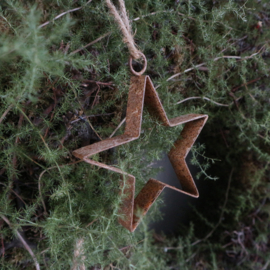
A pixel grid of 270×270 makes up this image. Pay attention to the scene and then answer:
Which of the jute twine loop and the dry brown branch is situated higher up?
the jute twine loop

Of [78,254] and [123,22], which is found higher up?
[123,22]

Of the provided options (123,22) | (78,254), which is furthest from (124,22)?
(78,254)

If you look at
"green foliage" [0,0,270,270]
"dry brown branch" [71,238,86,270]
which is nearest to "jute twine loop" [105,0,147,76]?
"green foliage" [0,0,270,270]

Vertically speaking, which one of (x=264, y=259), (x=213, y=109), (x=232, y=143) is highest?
(x=213, y=109)

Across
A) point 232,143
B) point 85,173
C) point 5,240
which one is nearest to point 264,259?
point 232,143

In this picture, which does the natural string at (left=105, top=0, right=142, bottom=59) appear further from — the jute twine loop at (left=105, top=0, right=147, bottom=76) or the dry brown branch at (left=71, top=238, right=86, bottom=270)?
the dry brown branch at (left=71, top=238, right=86, bottom=270)

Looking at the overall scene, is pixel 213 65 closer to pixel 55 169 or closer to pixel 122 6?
pixel 122 6

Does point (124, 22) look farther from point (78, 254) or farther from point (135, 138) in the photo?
point (78, 254)
